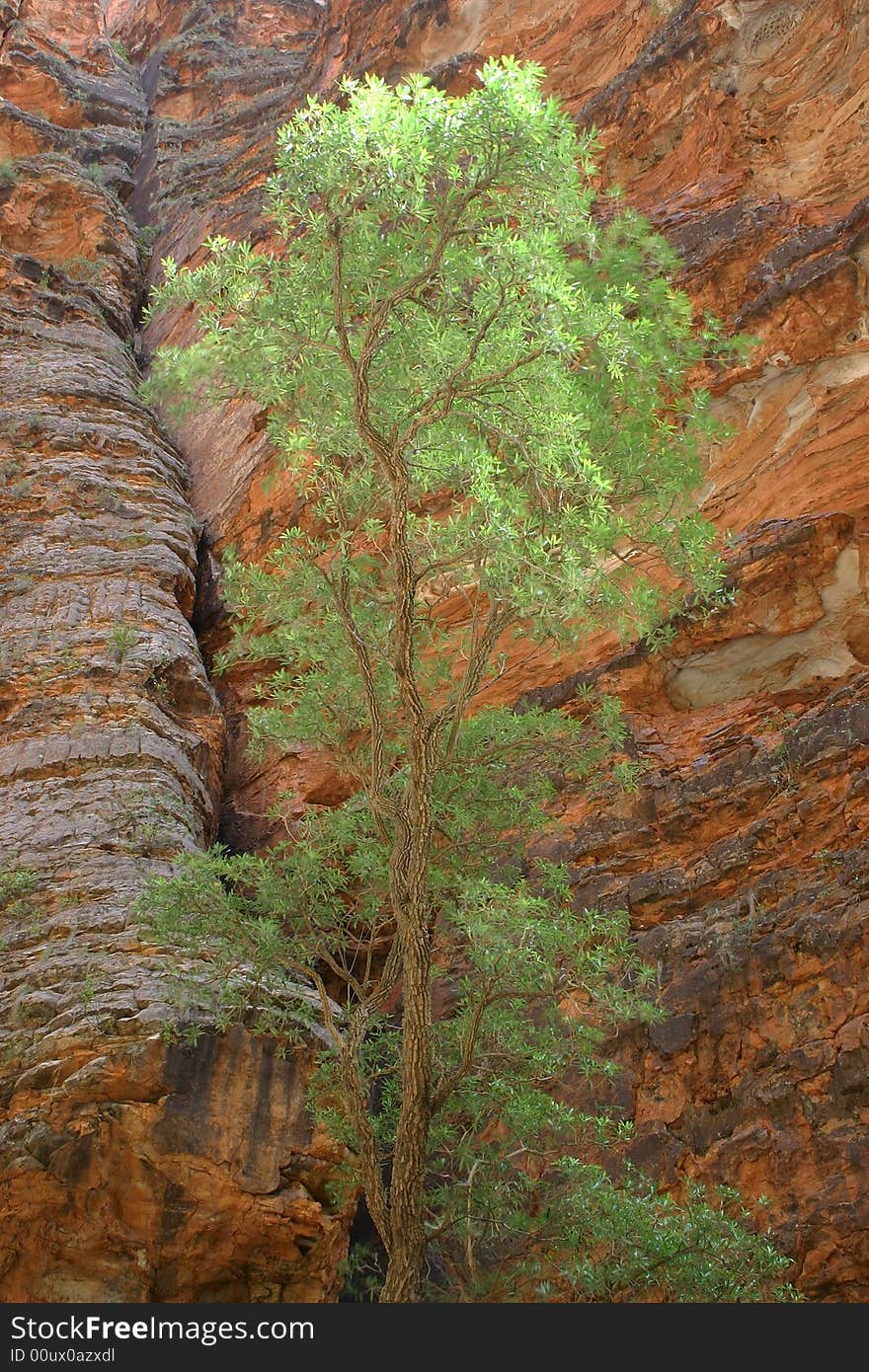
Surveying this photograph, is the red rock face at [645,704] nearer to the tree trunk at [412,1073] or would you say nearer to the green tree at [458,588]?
the green tree at [458,588]

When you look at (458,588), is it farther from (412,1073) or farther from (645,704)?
(645,704)

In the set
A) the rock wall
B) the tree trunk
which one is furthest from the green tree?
the rock wall

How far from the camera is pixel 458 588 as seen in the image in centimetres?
962

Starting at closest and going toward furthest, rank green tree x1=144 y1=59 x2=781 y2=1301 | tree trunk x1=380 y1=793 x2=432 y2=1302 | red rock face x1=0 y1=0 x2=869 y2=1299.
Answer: tree trunk x1=380 y1=793 x2=432 y2=1302, green tree x1=144 y1=59 x2=781 y2=1301, red rock face x1=0 y1=0 x2=869 y2=1299

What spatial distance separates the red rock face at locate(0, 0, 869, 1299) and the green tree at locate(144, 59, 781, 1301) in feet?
3.21

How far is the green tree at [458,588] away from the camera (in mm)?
8359

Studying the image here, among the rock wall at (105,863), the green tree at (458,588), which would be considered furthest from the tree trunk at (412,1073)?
the rock wall at (105,863)

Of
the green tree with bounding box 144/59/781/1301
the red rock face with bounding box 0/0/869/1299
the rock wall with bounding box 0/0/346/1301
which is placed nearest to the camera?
the green tree with bounding box 144/59/781/1301

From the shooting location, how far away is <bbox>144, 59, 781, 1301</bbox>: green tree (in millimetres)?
8359

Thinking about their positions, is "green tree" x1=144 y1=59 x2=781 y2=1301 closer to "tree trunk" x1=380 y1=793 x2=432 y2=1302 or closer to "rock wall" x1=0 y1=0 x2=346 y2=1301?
"tree trunk" x1=380 y1=793 x2=432 y2=1302

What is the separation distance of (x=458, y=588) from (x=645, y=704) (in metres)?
5.57

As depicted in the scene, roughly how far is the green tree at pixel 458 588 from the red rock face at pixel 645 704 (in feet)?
3.21

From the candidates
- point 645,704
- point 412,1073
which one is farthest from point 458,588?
point 645,704

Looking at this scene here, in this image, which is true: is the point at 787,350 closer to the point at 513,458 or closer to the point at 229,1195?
the point at 513,458
